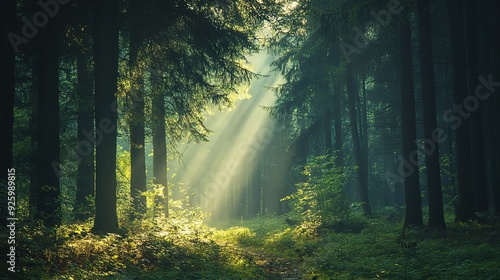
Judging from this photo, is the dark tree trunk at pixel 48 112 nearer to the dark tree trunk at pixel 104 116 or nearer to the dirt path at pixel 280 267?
the dark tree trunk at pixel 104 116

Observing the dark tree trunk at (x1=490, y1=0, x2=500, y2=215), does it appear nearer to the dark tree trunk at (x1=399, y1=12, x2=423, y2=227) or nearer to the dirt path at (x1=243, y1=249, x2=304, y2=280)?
the dark tree trunk at (x1=399, y1=12, x2=423, y2=227)

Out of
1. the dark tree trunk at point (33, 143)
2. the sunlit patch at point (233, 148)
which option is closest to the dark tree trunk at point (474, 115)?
the dark tree trunk at point (33, 143)

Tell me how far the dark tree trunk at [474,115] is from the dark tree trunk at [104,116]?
12406 mm

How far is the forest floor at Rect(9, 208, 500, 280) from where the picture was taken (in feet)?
23.3

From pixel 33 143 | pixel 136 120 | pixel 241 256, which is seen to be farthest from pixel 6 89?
pixel 241 256

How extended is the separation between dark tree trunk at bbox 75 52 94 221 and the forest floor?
153 inches

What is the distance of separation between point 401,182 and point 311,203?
882 inches

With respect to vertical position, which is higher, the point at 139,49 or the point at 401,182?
the point at 139,49

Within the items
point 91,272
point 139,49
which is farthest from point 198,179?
point 91,272

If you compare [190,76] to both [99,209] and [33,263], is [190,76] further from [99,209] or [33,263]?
Result: [33,263]

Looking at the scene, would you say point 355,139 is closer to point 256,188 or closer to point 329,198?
point 329,198

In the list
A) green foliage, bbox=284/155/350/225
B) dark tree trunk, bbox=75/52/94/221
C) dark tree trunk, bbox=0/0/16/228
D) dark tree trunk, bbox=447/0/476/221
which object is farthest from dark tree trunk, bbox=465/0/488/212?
dark tree trunk, bbox=0/0/16/228

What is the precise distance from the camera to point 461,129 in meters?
13.9

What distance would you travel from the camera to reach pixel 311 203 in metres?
20.1
